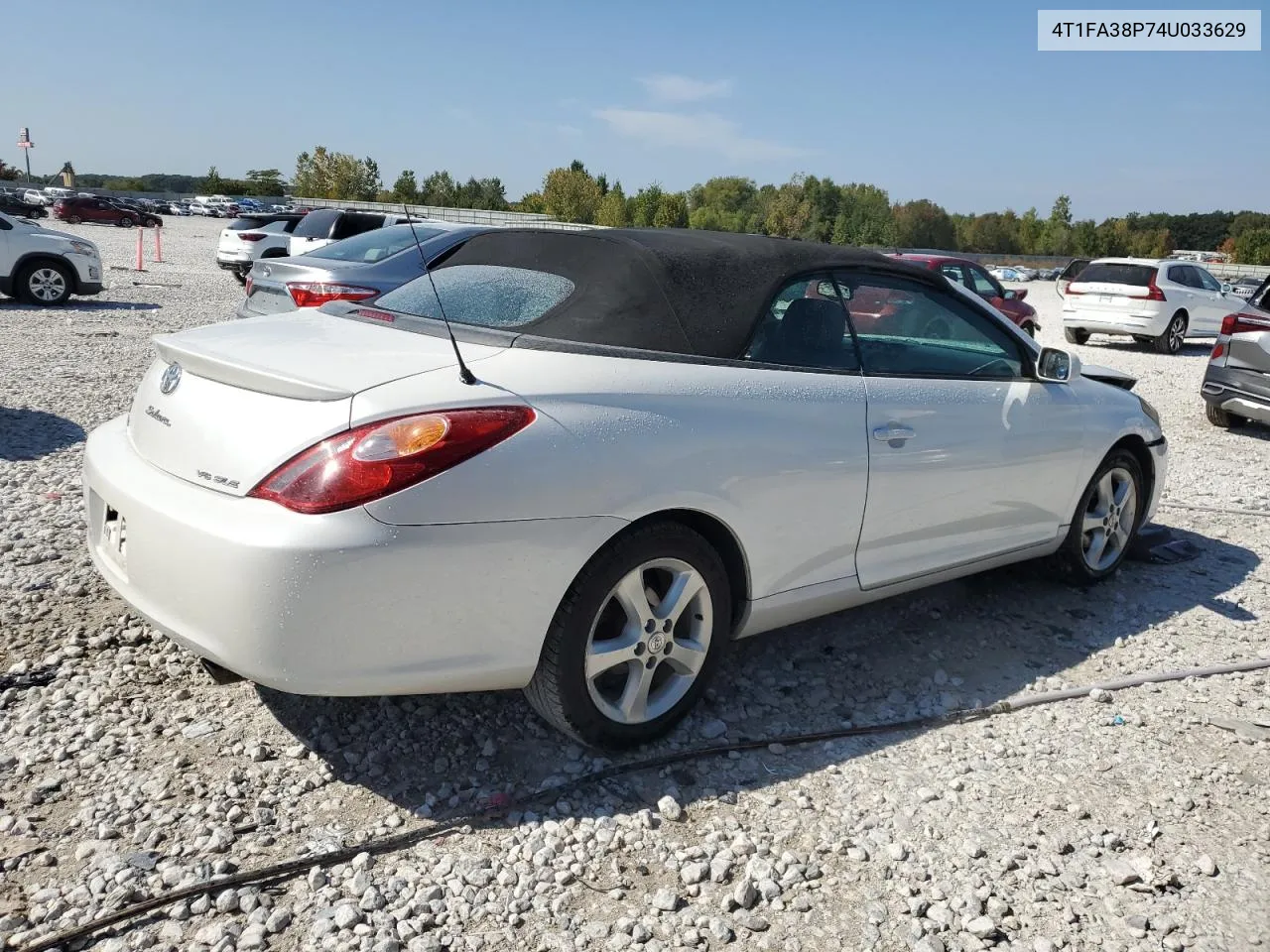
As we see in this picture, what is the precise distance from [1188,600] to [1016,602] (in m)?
0.88

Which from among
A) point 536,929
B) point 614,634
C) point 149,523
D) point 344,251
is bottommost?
point 536,929

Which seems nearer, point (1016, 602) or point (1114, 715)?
point (1114, 715)

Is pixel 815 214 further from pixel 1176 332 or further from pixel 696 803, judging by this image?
pixel 696 803

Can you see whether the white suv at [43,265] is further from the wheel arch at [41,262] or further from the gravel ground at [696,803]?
the gravel ground at [696,803]

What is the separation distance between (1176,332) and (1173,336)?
0.09 metres

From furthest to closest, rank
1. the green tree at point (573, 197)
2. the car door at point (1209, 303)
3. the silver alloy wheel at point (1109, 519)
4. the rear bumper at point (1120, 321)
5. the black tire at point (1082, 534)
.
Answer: the green tree at point (573, 197) < the car door at point (1209, 303) < the rear bumper at point (1120, 321) < the silver alloy wheel at point (1109, 519) < the black tire at point (1082, 534)

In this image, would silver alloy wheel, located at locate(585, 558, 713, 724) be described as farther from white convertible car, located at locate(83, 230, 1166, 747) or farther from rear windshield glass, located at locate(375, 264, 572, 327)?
rear windshield glass, located at locate(375, 264, 572, 327)

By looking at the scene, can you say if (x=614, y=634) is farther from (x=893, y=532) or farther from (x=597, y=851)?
(x=893, y=532)

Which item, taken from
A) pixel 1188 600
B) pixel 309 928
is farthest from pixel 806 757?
pixel 1188 600

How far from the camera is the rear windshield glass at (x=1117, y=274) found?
17531 millimetres

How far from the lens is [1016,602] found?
485 centimetres

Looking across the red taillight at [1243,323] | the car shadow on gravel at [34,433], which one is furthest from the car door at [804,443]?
the red taillight at [1243,323]

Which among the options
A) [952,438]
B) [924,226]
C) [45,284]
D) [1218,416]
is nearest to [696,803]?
[952,438]

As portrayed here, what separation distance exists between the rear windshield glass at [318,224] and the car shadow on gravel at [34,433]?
33.5ft
